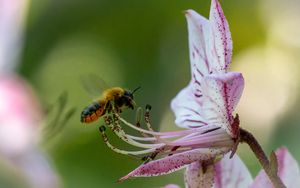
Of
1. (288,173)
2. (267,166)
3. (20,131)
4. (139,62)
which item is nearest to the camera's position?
(267,166)

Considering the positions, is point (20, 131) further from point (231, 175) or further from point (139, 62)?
point (139, 62)

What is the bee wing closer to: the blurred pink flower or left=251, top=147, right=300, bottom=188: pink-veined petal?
left=251, top=147, right=300, bottom=188: pink-veined petal

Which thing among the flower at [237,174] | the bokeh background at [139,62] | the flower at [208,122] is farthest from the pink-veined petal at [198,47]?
the bokeh background at [139,62]

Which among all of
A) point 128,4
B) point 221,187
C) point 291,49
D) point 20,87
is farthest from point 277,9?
point 221,187

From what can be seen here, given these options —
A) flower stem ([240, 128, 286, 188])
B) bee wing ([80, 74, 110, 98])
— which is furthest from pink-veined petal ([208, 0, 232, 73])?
bee wing ([80, 74, 110, 98])

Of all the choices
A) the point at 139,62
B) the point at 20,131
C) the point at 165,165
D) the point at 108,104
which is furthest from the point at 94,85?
the point at 139,62

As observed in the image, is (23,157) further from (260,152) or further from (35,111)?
(260,152)

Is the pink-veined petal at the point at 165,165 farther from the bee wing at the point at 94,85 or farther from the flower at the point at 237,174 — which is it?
the bee wing at the point at 94,85
